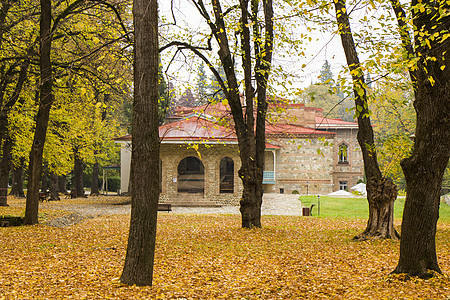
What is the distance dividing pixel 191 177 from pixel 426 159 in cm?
2741

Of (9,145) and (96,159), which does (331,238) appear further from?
(96,159)

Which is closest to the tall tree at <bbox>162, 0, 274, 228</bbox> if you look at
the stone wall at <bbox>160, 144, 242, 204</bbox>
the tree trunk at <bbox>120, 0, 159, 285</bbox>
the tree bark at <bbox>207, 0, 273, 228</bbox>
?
the tree bark at <bbox>207, 0, 273, 228</bbox>

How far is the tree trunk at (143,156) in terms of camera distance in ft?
16.5

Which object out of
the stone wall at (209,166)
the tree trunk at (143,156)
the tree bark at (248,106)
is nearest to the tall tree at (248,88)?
the tree bark at (248,106)

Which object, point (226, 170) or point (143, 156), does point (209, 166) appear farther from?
point (143, 156)

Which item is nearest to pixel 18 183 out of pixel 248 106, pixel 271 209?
pixel 271 209

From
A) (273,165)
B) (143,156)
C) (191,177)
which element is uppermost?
(273,165)

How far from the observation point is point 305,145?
3450cm

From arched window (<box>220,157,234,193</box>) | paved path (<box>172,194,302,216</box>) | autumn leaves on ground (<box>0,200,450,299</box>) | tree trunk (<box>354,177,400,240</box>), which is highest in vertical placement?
arched window (<box>220,157,234,193</box>)

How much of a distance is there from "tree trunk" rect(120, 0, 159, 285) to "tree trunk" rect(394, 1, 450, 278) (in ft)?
11.8

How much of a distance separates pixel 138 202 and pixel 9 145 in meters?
17.4

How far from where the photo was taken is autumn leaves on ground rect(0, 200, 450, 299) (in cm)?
507

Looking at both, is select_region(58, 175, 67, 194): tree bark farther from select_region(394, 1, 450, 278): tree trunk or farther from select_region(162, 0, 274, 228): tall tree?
select_region(394, 1, 450, 278): tree trunk

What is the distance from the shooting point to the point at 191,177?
32.1 meters
